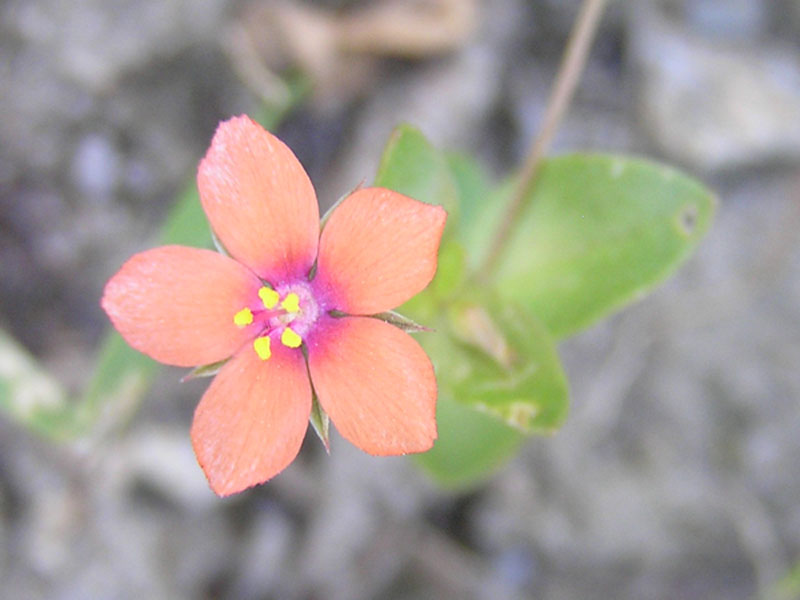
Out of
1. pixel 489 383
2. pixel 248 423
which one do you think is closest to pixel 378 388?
pixel 248 423

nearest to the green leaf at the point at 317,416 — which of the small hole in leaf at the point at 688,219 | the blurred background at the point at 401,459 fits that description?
the small hole in leaf at the point at 688,219

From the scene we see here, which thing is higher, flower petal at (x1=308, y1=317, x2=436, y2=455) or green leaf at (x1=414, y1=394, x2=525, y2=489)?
flower petal at (x1=308, y1=317, x2=436, y2=455)

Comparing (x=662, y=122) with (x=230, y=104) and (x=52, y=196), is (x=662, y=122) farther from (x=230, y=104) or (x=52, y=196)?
(x=52, y=196)

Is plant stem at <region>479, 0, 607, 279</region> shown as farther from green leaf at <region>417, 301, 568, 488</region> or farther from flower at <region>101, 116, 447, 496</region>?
flower at <region>101, 116, 447, 496</region>

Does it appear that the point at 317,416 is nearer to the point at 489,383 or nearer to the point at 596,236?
the point at 489,383

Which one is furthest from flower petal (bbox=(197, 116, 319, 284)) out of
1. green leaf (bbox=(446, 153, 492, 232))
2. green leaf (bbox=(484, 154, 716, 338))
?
green leaf (bbox=(446, 153, 492, 232))

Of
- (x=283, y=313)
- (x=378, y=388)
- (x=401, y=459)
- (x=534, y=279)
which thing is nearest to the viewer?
(x=378, y=388)

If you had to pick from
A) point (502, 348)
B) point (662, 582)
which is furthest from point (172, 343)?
point (662, 582)
